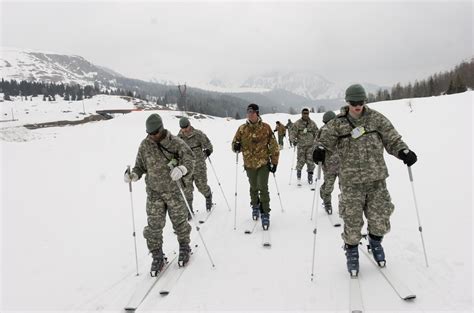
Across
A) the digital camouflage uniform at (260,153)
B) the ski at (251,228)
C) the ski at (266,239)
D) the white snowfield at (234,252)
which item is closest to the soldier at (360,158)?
the white snowfield at (234,252)

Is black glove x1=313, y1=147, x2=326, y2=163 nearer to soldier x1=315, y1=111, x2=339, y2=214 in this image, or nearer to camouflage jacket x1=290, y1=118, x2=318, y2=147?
soldier x1=315, y1=111, x2=339, y2=214

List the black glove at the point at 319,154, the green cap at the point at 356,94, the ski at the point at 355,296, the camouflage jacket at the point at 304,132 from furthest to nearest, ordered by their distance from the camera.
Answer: the camouflage jacket at the point at 304,132
the black glove at the point at 319,154
the green cap at the point at 356,94
the ski at the point at 355,296

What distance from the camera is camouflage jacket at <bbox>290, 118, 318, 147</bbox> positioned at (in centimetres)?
1125

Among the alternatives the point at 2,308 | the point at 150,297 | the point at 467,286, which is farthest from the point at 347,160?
the point at 2,308

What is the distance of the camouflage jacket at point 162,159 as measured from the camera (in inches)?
215

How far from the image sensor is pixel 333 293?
4531 mm

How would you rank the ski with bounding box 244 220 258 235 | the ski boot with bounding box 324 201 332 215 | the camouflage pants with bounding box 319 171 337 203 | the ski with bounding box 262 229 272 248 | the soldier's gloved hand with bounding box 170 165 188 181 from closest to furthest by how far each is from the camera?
the soldier's gloved hand with bounding box 170 165 188 181 < the ski with bounding box 262 229 272 248 < the ski with bounding box 244 220 258 235 < the camouflage pants with bounding box 319 171 337 203 < the ski boot with bounding box 324 201 332 215

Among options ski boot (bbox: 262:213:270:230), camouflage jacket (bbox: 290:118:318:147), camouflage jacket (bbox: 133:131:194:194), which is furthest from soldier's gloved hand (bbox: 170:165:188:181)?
camouflage jacket (bbox: 290:118:318:147)

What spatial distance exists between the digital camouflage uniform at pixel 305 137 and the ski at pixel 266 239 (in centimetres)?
502

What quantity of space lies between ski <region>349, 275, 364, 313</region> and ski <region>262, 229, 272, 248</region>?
189 cm

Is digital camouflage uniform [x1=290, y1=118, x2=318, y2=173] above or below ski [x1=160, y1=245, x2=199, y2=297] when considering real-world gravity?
above

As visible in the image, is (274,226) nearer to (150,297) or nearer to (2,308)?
(150,297)

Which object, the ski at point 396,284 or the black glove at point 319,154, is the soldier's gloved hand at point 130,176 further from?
the ski at point 396,284

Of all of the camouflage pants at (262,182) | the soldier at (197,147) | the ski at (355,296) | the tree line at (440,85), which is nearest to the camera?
the ski at (355,296)
